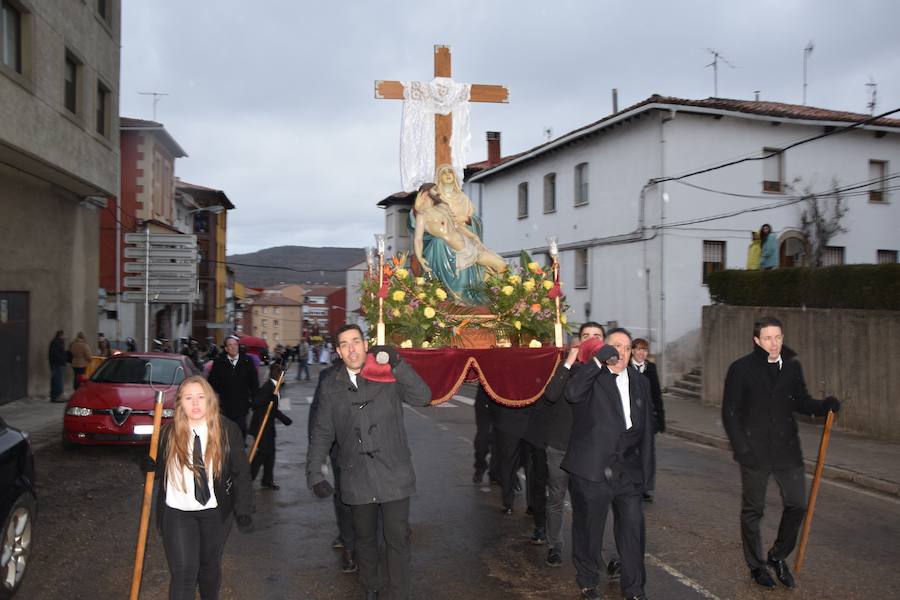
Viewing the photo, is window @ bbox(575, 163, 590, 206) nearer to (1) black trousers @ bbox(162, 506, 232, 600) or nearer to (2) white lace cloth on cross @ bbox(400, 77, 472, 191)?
(2) white lace cloth on cross @ bbox(400, 77, 472, 191)

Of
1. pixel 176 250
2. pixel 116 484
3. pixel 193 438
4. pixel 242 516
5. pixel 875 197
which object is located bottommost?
pixel 116 484

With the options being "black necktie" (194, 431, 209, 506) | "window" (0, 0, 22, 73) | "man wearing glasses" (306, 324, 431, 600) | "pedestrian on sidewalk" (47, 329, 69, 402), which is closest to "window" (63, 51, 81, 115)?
"window" (0, 0, 22, 73)

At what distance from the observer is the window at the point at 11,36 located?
48.1ft

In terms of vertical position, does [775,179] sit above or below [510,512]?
above

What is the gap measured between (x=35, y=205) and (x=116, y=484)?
11.1 metres

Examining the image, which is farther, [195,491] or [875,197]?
[875,197]

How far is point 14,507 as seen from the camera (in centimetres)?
542

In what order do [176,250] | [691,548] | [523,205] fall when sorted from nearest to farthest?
A: [691,548], [176,250], [523,205]

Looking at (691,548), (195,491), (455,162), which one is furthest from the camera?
(455,162)

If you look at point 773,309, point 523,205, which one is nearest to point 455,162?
point 773,309

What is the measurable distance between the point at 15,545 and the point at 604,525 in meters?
4.00

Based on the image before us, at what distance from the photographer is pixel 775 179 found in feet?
75.6

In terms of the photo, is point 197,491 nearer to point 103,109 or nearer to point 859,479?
point 859,479

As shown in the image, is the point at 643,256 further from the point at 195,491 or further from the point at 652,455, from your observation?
the point at 195,491
